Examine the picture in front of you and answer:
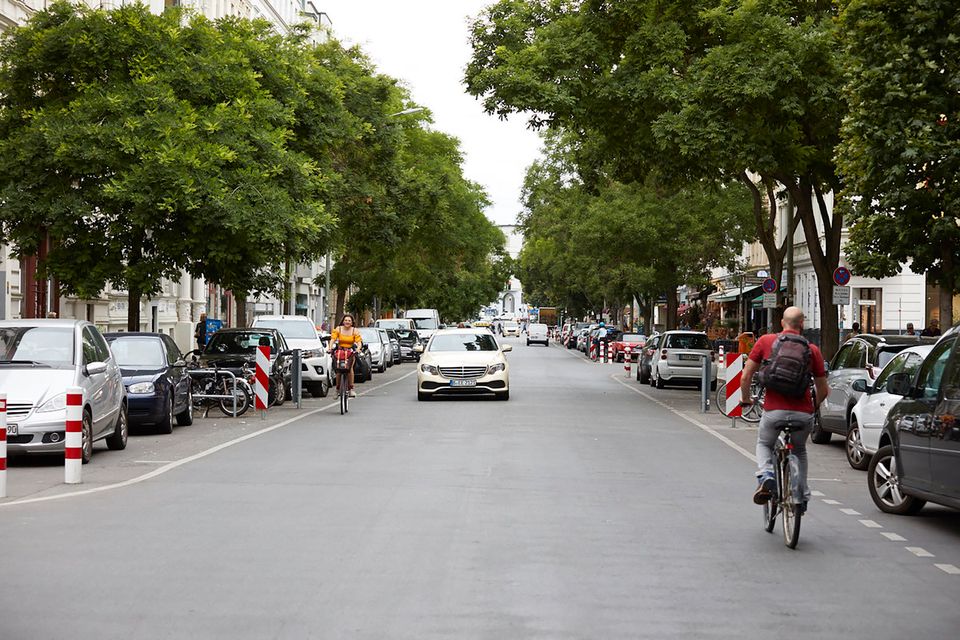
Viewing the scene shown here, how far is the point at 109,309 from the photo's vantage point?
41.8m

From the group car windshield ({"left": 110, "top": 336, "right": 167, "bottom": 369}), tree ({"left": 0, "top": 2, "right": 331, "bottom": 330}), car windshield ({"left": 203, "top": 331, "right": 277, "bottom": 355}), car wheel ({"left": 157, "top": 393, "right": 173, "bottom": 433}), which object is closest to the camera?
car wheel ({"left": 157, "top": 393, "right": 173, "bottom": 433})

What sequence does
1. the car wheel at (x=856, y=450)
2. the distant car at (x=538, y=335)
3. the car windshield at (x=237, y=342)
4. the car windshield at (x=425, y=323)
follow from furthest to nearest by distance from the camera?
the distant car at (x=538, y=335) < the car windshield at (x=425, y=323) < the car windshield at (x=237, y=342) < the car wheel at (x=856, y=450)

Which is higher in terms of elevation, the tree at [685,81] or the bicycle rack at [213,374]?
the tree at [685,81]

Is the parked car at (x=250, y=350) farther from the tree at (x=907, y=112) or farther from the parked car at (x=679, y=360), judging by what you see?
the parked car at (x=679, y=360)

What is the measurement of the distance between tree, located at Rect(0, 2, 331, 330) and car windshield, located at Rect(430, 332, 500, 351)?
11.1 feet

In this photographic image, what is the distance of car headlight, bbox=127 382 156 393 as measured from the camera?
18.8 metres

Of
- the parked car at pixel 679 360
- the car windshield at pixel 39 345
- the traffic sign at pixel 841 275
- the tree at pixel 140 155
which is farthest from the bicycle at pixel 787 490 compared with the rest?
the parked car at pixel 679 360

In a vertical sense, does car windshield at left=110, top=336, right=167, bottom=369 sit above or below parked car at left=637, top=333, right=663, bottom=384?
above

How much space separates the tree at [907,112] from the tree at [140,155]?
10131mm

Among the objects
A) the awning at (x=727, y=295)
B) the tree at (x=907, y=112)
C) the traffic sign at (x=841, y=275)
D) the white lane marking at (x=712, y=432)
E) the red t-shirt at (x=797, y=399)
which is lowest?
the white lane marking at (x=712, y=432)

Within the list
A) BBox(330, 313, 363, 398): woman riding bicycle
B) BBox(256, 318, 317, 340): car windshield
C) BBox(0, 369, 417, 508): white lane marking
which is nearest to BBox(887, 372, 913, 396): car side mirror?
BBox(0, 369, 417, 508): white lane marking

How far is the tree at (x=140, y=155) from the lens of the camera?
80.2 ft

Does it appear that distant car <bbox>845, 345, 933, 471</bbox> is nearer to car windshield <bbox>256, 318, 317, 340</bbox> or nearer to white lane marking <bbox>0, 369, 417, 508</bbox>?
white lane marking <bbox>0, 369, 417, 508</bbox>

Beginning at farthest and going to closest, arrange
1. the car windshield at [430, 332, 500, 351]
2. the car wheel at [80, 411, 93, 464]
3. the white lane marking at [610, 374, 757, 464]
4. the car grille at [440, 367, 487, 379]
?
the car windshield at [430, 332, 500, 351], the car grille at [440, 367, 487, 379], the white lane marking at [610, 374, 757, 464], the car wheel at [80, 411, 93, 464]
